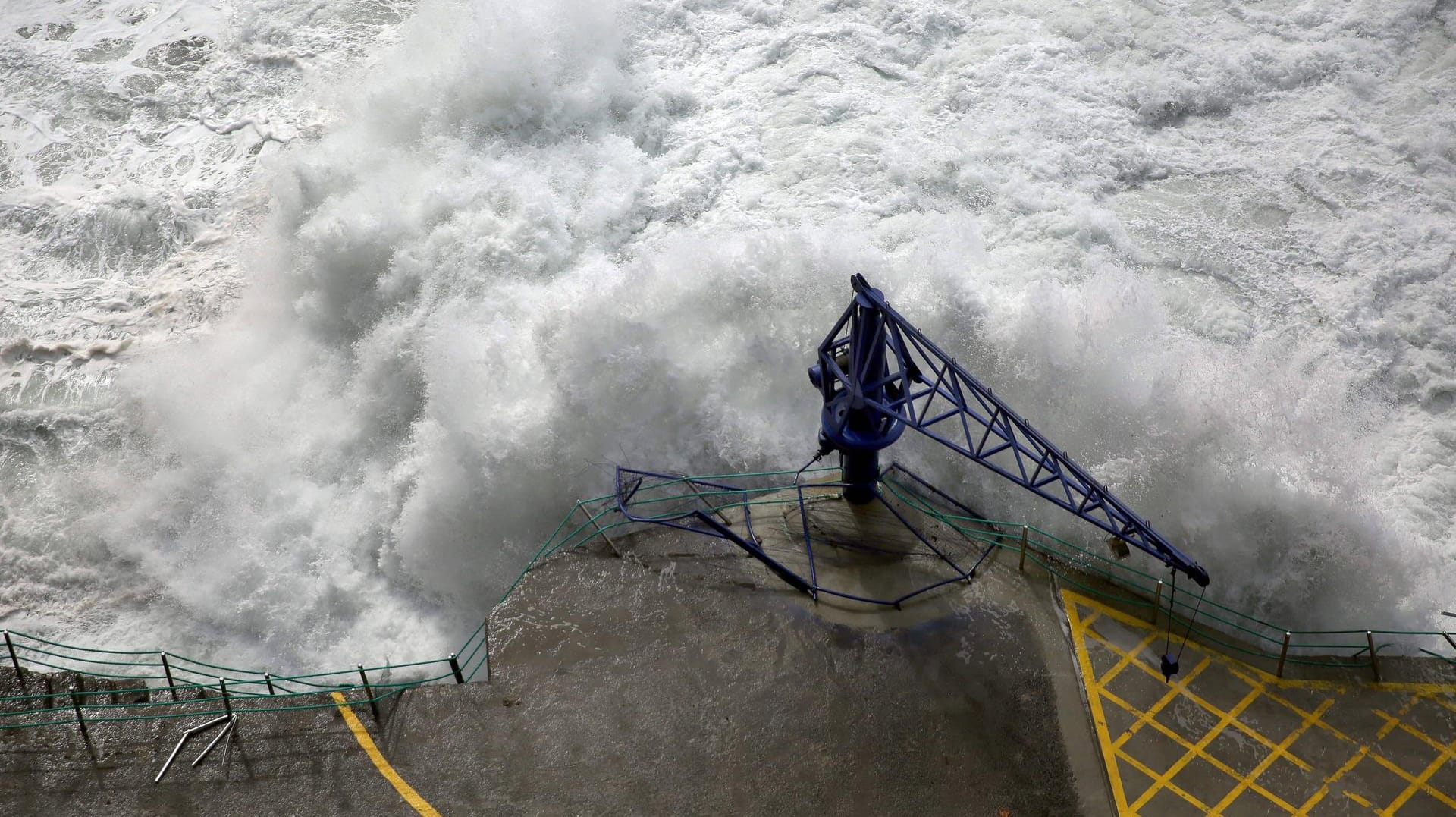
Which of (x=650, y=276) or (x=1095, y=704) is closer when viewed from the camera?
(x=1095, y=704)

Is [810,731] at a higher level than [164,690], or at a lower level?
higher

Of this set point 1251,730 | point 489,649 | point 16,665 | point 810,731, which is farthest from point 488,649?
point 1251,730

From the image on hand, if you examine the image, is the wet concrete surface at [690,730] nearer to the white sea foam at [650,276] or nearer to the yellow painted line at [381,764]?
the yellow painted line at [381,764]

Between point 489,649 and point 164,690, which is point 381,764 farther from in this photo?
point 164,690

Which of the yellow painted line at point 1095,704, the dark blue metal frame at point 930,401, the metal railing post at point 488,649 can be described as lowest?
the metal railing post at point 488,649

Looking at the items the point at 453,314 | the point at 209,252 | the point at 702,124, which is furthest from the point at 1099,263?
the point at 209,252

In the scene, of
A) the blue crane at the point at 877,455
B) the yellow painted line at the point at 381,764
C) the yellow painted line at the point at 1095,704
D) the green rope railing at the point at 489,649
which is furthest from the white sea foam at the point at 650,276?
the yellow painted line at the point at 381,764
